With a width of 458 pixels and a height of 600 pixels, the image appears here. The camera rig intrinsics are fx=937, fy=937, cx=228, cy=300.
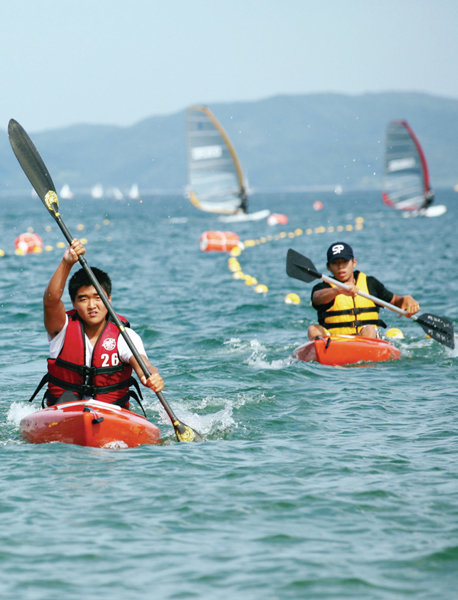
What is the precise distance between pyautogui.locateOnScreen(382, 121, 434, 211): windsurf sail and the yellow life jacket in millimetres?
41804

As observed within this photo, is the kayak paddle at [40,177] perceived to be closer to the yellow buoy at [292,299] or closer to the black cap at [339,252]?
the black cap at [339,252]

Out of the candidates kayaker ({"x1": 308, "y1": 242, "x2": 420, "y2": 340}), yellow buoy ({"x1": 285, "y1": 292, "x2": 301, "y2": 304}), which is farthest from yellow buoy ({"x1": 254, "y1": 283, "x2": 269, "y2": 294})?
kayaker ({"x1": 308, "y1": 242, "x2": 420, "y2": 340})

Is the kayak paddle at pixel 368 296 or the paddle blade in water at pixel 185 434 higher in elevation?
the kayak paddle at pixel 368 296

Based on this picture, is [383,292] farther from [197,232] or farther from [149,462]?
[197,232]

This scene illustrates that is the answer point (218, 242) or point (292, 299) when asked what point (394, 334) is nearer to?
point (292, 299)

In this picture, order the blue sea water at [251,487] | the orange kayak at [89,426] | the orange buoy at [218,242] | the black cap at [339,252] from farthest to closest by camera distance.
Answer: the orange buoy at [218,242] < the black cap at [339,252] < the orange kayak at [89,426] < the blue sea water at [251,487]

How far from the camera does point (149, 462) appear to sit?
23.0 ft

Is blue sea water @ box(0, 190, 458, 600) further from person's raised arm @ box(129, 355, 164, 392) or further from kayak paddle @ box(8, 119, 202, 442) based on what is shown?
person's raised arm @ box(129, 355, 164, 392)

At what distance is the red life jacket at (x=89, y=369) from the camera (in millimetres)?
7285

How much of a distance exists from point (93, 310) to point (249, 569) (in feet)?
9.34

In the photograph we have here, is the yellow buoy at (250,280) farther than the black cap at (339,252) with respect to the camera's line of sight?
Yes

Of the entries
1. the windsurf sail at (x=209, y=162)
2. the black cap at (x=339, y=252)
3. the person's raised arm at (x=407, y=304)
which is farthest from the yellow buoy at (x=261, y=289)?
the windsurf sail at (x=209, y=162)

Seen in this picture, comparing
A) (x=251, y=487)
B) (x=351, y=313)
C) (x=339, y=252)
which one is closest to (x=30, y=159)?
(x=339, y=252)

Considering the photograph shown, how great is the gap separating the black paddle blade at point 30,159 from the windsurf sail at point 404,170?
4447 centimetres
